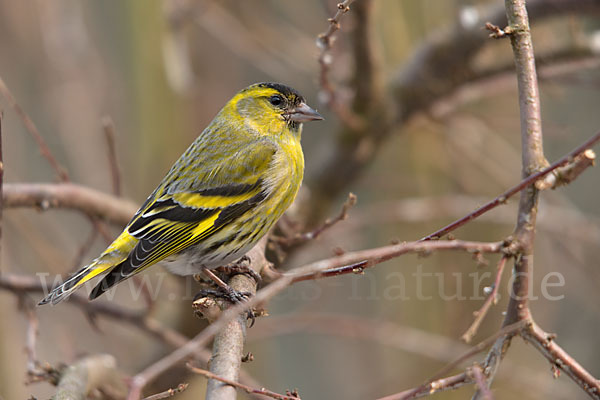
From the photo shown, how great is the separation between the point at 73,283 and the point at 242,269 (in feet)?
2.27

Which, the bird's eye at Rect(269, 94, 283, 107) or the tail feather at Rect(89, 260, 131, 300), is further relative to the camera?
the bird's eye at Rect(269, 94, 283, 107)

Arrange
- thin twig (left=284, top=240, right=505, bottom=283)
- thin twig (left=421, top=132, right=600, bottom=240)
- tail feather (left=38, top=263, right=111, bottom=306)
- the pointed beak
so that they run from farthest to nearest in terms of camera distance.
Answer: the pointed beak → tail feather (left=38, top=263, right=111, bottom=306) → thin twig (left=421, top=132, right=600, bottom=240) → thin twig (left=284, top=240, right=505, bottom=283)

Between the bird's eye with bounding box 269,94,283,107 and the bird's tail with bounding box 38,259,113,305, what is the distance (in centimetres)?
129

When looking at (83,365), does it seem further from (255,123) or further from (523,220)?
(523,220)

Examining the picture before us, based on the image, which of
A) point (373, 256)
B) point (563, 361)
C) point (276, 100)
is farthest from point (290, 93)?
point (563, 361)

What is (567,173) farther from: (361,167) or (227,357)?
(361,167)

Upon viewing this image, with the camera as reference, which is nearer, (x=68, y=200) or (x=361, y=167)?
(x=68, y=200)

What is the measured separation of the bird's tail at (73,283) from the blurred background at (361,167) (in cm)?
46

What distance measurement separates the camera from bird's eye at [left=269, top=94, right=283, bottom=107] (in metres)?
3.72

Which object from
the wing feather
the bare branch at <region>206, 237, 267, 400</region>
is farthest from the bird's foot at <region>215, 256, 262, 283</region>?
the wing feather

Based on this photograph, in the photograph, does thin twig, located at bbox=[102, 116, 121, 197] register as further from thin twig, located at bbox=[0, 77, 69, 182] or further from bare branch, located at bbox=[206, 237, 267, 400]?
bare branch, located at bbox=[206, 237, 267, 400]

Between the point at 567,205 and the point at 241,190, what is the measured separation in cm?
282

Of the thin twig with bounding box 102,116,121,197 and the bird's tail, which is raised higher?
the thin twig with bounding box 102,116,121,197

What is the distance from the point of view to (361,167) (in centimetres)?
434
